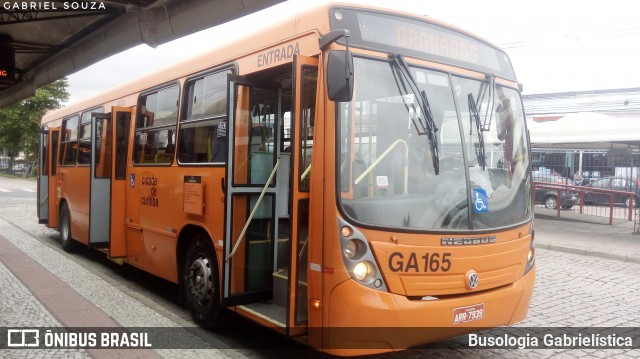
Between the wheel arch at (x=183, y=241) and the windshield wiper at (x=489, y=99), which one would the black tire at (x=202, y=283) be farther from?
the windshield wiper at (x=489, y=99)

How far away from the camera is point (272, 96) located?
511 centimetres

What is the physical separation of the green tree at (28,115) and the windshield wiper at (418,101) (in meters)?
54.4

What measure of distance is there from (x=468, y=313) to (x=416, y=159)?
1.26 m

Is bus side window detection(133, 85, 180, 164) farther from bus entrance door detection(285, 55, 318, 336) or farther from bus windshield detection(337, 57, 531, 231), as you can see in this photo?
bus windshield detection(337, 57, 531, 231)

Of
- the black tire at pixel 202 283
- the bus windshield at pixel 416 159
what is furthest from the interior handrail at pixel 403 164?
the black tire at pixel 202 283

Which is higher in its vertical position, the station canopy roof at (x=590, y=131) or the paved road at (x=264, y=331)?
the station canopy roof at (x=590, y=131)

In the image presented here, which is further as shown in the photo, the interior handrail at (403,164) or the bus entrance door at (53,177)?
the bus entrance door at (53,177)

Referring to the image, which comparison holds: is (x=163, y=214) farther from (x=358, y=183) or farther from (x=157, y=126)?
(x=358, y=183)

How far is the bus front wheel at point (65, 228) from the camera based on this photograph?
10.1 m

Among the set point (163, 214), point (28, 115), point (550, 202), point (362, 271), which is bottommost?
point (550, 202)

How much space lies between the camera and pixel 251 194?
504 cm

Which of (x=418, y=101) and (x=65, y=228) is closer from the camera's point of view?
(x=418, y=101)

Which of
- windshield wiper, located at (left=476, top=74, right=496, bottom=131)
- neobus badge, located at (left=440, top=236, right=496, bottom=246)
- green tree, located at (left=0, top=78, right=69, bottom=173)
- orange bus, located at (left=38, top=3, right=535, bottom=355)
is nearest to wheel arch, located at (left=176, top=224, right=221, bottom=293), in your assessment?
orange bus, located at (left=38, top=3, right=535, bottom=355)

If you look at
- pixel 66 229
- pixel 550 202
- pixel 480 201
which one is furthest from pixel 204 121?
pixel 550 202
